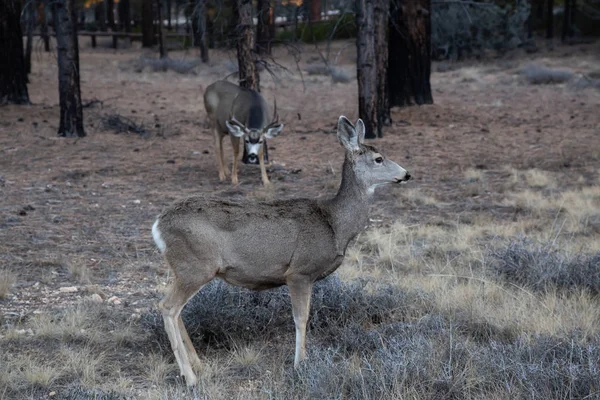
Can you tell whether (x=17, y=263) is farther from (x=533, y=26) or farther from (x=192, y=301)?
(x=533, y=26)

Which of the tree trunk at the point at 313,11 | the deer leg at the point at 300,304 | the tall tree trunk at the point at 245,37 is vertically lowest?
the deer leg at the point at 300,304

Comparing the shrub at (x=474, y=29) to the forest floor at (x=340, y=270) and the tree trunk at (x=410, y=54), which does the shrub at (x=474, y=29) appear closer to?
the tree trunk at (x=410, y=54)

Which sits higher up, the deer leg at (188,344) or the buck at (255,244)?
the buck at (255,244)

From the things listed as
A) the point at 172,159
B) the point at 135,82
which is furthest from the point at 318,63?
the point at 172,159

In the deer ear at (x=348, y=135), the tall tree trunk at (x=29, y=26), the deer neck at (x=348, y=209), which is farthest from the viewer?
the tall tree trunk at (x=29, y=26)

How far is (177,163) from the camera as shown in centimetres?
1409

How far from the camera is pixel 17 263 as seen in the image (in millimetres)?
8180

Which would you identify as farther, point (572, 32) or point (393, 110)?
point (572, 32)

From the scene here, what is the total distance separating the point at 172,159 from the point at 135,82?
1271 centimetres

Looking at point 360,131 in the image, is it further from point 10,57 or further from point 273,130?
point 10,57

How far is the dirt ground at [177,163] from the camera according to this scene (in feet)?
27.3

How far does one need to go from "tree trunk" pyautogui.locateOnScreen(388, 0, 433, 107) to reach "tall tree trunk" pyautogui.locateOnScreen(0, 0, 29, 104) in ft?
28.2

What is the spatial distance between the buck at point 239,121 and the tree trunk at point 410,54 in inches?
257

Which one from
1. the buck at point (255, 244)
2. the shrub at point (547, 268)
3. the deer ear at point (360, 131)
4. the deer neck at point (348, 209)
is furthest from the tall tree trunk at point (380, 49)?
the buck at point (255, 244)
